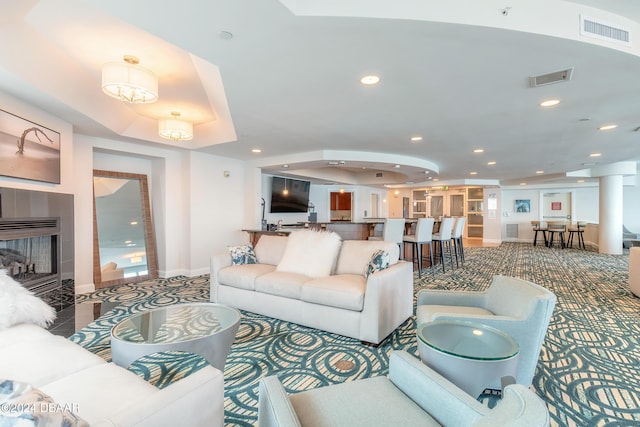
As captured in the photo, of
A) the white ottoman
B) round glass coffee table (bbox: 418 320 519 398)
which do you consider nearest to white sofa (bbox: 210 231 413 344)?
round glass coffee table (bbox: 418 320 519 398)

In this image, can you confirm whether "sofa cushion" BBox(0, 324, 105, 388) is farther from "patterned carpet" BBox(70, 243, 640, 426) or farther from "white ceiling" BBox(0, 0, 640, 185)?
"white ceiling" BBox(0, 0, 640, 185)

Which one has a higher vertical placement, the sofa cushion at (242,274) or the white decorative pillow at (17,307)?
the white decorative pillow at (17,307)

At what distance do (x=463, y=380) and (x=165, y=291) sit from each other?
435 centimetres

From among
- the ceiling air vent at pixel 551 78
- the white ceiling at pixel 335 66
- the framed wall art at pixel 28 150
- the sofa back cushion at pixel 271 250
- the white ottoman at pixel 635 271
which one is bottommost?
the white ottoman at pixel 635 271

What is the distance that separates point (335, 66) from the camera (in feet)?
8.08

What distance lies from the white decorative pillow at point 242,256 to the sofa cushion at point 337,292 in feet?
4.15

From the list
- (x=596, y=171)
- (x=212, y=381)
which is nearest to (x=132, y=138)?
(x=212, y=381)

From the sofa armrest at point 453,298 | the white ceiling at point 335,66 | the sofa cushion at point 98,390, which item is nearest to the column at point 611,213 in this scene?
the white ceiling at point 335,66

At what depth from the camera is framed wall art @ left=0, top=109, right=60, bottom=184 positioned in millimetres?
2891

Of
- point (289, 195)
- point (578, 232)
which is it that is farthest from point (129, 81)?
point (578, 232)

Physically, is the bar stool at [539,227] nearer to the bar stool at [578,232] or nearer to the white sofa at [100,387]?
the bar stool at [578,232]

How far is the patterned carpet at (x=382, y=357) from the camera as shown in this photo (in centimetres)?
189

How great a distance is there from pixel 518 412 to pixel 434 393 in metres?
0.40

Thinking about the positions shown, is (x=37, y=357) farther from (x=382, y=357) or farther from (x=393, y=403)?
(x=382, y=357)
